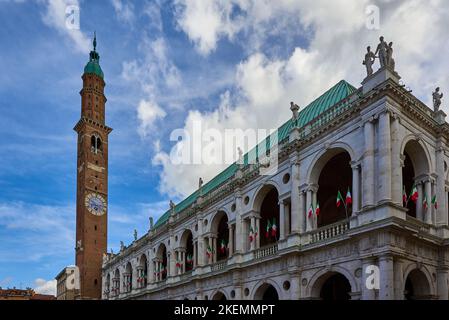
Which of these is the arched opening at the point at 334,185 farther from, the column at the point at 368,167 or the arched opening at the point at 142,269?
the arched opening at the point at 142,269

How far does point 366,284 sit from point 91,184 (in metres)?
61.3

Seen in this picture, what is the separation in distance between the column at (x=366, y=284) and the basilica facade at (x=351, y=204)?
5cm

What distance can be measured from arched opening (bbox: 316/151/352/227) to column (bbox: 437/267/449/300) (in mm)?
6103

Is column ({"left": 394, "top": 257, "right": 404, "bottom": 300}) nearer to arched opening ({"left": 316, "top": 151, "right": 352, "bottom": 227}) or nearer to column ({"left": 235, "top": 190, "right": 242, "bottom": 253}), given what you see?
arched opening ({"left": 316, "top": 151, "right": 352, "bottom": 227})

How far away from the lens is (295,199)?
28.6 m

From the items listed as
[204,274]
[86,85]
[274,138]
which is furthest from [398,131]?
[86,85]

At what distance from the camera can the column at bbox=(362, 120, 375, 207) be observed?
75.0 feet

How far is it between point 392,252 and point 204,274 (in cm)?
2107

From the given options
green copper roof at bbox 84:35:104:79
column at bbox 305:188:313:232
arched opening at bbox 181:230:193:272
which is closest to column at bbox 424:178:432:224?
column at bbox 305:188:313:232

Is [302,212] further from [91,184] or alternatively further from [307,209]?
[91,184]

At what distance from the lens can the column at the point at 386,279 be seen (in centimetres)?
2073
